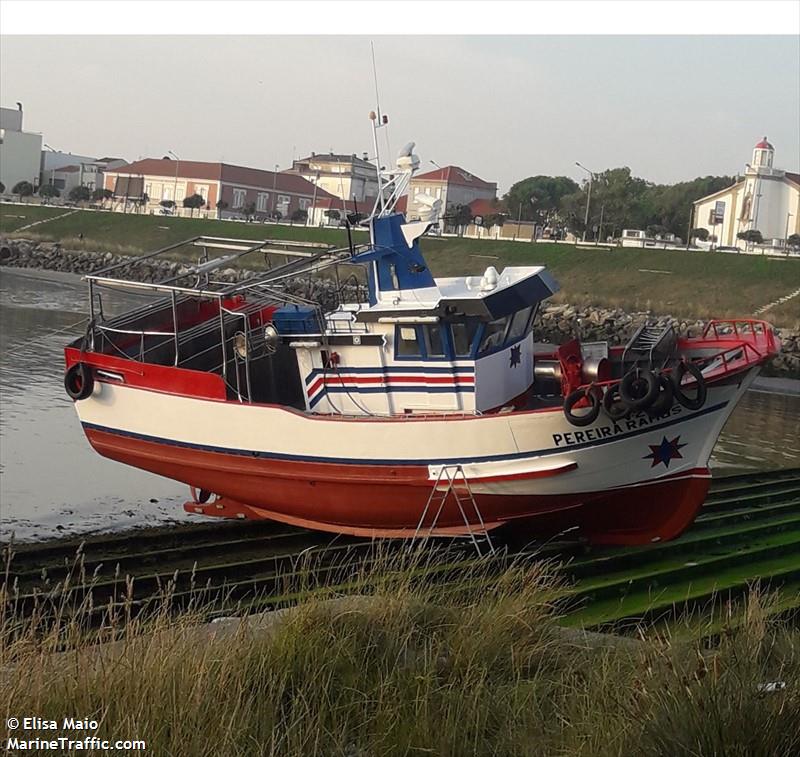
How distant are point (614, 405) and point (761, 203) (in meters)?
67.9

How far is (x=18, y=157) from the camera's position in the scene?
110625 mm

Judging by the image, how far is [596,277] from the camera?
2032 inches

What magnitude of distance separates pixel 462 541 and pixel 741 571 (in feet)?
9.50

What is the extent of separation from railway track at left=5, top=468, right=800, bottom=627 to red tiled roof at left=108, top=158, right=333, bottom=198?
277ft

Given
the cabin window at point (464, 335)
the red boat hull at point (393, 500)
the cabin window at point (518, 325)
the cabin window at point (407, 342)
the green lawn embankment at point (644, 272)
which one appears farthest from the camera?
the green lawn embankment at point (644, 272)

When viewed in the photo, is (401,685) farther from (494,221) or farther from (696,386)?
(494,221)

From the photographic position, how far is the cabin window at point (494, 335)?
11.8 metres

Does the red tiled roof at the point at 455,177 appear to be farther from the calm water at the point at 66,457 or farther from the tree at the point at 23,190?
the calm water at the point at 66,457

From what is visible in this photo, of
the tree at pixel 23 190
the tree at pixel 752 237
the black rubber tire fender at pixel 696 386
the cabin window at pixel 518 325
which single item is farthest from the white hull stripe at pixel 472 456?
the tree at pixel 23 190

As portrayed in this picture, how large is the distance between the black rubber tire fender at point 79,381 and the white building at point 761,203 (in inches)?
2553

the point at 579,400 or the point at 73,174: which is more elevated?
the point at 73,174

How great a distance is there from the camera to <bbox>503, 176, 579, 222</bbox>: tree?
317 feet

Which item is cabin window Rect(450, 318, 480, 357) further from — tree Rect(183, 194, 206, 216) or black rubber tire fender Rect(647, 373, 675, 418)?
tree Rect(183, 194, 206, 216)

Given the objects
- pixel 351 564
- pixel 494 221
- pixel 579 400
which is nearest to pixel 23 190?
pixel 494 221
